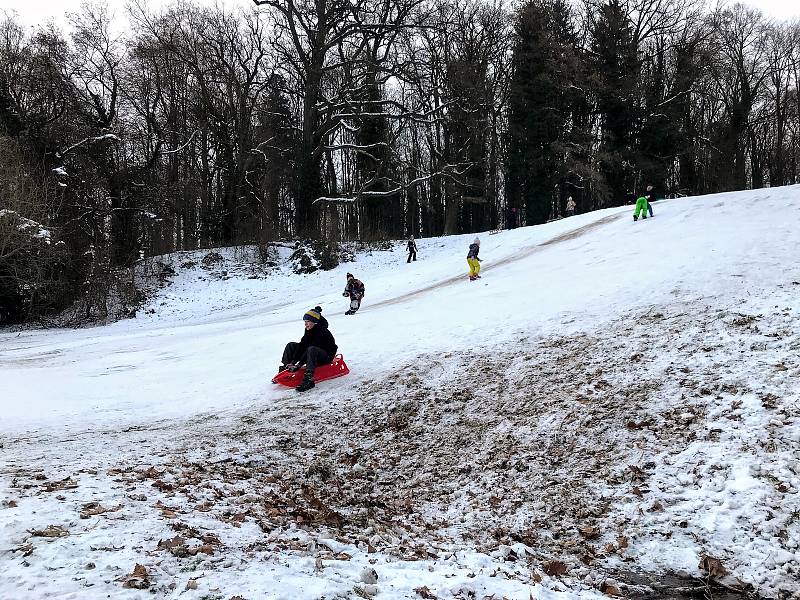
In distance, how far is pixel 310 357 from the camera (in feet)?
29.2

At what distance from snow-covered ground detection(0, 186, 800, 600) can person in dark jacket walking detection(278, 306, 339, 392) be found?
436mm

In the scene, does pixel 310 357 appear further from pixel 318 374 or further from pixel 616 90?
pixel 616 90

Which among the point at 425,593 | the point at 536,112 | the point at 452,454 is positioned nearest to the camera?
the point at 425,593

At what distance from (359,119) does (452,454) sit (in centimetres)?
3333

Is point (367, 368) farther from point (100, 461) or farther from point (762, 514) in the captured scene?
point (762, 514)

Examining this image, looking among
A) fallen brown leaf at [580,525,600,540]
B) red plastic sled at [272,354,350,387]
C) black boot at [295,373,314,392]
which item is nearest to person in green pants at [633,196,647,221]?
red plastic sled at [272,354,350,387]

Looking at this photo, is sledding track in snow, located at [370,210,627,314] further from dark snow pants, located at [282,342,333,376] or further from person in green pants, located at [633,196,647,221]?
dark snow pants, located at [282,342,333,376]

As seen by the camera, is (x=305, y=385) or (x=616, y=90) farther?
(x=616, y=90)

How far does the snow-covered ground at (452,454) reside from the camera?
3.76 m

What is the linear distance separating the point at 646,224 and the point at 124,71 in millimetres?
31844

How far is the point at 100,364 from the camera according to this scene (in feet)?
40.8

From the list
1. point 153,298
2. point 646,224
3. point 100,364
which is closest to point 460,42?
point 646,224

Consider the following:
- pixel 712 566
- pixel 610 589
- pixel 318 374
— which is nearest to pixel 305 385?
pixel 318 374

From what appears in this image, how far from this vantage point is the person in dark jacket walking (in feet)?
29.1
